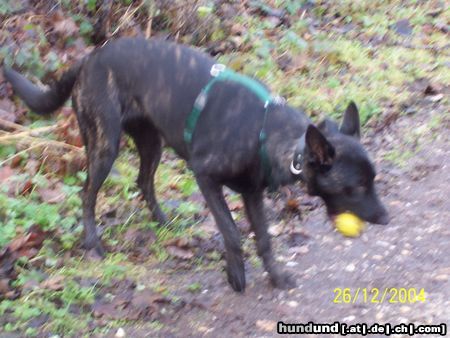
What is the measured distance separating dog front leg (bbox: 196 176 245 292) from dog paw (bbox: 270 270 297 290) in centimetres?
20

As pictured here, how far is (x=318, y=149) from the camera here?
397 cm

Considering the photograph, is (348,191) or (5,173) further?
(5,173)

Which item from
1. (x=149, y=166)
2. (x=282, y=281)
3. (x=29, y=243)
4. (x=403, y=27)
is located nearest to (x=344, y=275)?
(x=282, y=281)

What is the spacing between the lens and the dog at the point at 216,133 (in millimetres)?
4121

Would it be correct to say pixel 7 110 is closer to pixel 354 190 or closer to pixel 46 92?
pixel 46 92

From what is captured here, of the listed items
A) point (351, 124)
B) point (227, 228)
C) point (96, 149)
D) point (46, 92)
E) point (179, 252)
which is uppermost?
point (351, 124)

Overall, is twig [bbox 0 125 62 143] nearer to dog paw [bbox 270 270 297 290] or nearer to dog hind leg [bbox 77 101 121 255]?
dog hind leg [bbox 77 101 121 255]

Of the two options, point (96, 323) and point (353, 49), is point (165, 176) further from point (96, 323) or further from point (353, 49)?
point (353, 49)

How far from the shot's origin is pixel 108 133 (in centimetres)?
483

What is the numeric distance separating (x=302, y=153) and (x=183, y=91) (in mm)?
969

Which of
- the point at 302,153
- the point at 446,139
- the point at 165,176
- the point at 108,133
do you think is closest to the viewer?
the point at 302,153

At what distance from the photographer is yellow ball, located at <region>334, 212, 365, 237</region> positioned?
4.25m

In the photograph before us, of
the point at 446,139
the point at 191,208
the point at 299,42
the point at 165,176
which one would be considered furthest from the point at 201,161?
the point at 299,42

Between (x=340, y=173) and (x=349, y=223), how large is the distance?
1.28 feet
